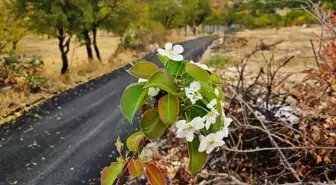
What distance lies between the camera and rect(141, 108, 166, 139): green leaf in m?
1.17

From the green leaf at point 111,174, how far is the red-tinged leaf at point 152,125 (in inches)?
6.4

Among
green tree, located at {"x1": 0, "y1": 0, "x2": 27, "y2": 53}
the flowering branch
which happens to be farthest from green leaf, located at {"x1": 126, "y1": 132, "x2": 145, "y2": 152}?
green tree, located at {"x1": 0, "y1": 0, "x2": 27, "y2": 53}

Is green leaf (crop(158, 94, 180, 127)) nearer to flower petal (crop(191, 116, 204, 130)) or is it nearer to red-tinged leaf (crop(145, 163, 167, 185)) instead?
flower petal (crop(191, 116, 204, 130))

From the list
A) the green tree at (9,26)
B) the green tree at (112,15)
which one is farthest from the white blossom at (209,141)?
the green tree at (112,15)

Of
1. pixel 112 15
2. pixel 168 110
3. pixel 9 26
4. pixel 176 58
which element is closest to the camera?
pixel 168 110

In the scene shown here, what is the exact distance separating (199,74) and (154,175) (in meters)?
0.37

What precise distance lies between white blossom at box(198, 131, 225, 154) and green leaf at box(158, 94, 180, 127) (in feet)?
0.40

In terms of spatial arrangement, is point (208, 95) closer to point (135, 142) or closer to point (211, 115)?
point (211, 115)

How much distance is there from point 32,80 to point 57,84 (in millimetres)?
1103

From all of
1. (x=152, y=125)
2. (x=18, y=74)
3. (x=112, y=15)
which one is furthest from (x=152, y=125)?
(x=112, y=15)

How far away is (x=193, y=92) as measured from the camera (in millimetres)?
1150

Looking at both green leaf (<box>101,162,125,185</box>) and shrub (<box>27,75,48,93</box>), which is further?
shrub (<box>27,75,48,93</box>)

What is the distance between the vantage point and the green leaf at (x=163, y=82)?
3.71 ft

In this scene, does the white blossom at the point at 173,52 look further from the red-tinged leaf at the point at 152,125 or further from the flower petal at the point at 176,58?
the red-tinged leaf at the point at 152,125
